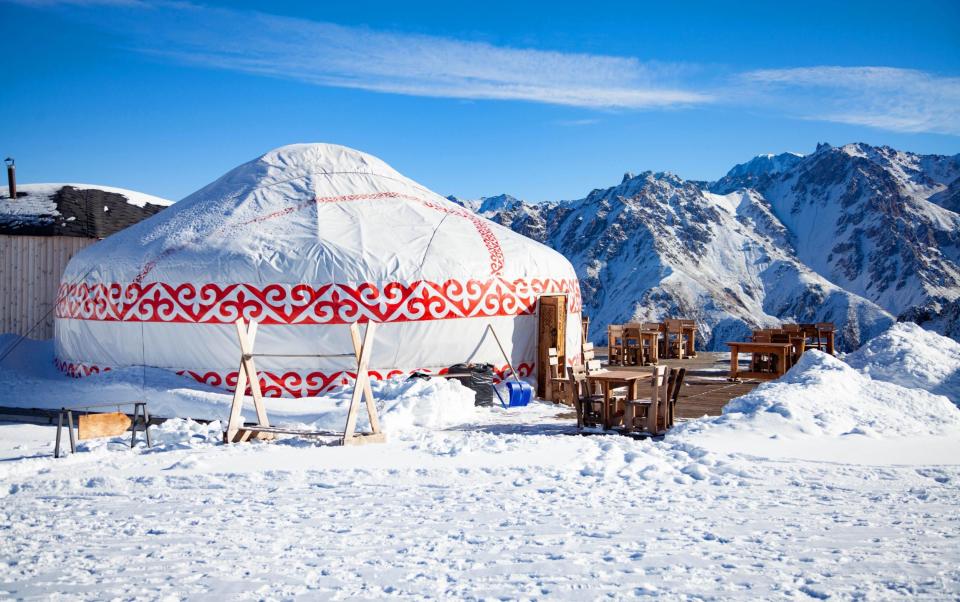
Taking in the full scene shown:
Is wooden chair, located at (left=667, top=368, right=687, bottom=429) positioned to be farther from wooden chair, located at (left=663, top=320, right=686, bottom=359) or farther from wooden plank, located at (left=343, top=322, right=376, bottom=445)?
wooden chair, located at (left=663, top=320, right=686, bottom=359)

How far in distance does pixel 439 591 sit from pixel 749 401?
491 cm

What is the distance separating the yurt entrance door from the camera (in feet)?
33.9

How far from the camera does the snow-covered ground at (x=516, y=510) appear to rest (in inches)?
138

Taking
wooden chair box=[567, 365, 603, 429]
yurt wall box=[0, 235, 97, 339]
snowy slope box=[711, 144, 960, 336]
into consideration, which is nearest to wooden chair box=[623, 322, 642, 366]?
wooden chair box=[567, 365, 603, 429]

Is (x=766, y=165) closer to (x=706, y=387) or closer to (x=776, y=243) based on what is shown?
(x=776, y=243)

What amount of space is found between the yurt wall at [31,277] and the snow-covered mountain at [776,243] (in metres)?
68.4

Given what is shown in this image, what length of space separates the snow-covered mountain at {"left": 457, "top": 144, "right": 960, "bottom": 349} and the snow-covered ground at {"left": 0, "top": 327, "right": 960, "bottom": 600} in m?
70.5

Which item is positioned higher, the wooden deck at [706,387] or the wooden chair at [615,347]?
the wooden chair at [615,347]

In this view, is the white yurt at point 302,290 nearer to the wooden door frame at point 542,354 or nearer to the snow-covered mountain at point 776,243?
the wooden door frame at point 542,354

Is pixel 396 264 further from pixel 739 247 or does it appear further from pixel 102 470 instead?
pixel 739 247

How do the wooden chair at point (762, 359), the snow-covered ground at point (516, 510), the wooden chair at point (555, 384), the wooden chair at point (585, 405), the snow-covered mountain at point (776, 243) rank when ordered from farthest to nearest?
the snow-covered mountain at point (776, 243)
the wooden chair at point (762, 359)
the wooden chair at point (555, 384)
the wooden chair at point (585, 405)
the snow-covered ground at point (516, 510)

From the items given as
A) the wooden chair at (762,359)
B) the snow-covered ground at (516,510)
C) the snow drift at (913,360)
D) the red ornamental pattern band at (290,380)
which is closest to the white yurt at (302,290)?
the red ornamental pattern band at (290,380)

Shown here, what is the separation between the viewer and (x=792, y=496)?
15.9 ft

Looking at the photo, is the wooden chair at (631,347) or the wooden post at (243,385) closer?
the wooden post at (243,385)
